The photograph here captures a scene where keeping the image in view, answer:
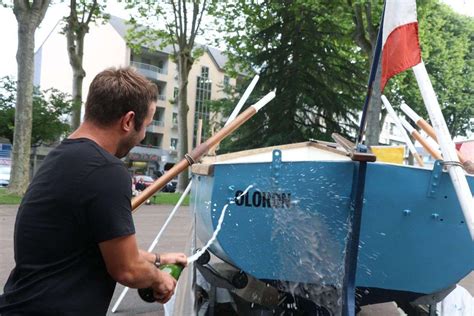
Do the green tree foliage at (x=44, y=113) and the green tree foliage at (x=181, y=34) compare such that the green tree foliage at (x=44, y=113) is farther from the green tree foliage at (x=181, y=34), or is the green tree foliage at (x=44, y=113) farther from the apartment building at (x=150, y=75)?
the apartment building at (x=150, y=75)

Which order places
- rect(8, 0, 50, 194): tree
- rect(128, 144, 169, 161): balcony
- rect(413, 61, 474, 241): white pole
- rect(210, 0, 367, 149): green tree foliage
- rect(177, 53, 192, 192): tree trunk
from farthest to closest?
rect(128, 144, 169, 161): balcony → rect(177, 53, 192, 192): tree trunk → rect(210, 0, 367, 149): green tree foliage → rect(8, 0, 50, 194): tree → rect(413, 61, 474, 241): white pole

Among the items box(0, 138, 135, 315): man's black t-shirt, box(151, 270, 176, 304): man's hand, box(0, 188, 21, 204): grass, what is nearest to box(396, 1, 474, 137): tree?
box(0, 188, 21, 204): grass

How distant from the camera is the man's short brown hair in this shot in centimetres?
186

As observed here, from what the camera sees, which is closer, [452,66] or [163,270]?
[163,270]

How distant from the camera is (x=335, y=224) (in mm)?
3529

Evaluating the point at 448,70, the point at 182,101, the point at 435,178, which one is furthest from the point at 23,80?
the point at 448,70

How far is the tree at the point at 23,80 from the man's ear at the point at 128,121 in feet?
49.7

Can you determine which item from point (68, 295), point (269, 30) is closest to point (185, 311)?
point (68, 295)

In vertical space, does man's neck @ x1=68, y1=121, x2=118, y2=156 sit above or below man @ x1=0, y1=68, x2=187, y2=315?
above

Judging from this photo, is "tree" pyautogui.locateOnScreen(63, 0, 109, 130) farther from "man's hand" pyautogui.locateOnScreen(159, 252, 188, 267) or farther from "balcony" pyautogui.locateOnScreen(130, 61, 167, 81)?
"balcony" pyautogui.locateOnScreen(130, 61, 167, 81)

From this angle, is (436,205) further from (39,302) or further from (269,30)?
(269,30)

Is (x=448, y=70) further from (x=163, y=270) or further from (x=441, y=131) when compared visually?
(x=163, y=270)

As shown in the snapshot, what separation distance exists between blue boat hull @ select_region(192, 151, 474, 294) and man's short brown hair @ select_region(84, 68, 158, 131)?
1747mm

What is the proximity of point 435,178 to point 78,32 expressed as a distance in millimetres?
20788
